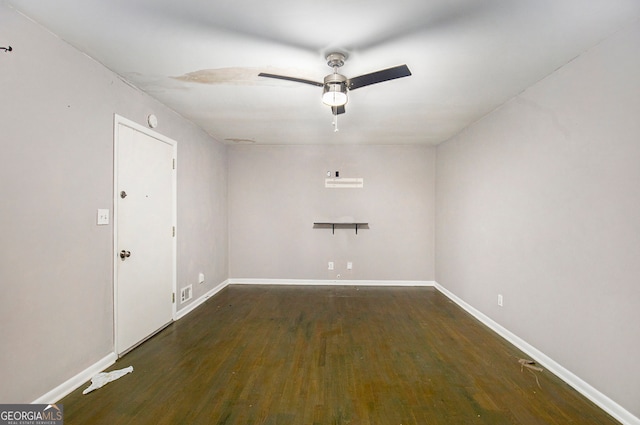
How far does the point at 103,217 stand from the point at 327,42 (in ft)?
7.43

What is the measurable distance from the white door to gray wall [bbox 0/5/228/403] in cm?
12

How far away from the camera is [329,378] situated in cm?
227

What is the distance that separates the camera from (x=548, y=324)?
2.44 m

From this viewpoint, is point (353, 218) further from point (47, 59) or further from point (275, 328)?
point (47, 59)

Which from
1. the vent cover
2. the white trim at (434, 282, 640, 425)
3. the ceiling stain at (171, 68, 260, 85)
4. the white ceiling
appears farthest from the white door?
the white trim at (434, 282, 640, 425)

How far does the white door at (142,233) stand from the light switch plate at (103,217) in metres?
0.10

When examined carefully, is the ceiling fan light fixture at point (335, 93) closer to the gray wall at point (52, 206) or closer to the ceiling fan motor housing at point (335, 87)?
the ceiling fan motor housing at point (335, 87)

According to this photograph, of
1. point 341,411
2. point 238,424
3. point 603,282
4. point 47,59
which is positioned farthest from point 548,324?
point 47,59

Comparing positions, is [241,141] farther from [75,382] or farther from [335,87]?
[75,382]

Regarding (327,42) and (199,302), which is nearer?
(327,42)

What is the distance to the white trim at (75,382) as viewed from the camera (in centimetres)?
190

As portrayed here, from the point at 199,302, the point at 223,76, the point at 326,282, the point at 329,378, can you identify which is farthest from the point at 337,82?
the point at 326,282

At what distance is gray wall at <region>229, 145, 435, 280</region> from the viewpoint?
5121mm

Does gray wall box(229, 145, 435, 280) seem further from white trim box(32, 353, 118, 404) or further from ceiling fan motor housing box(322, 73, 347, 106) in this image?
ceiling fan motor housing box(322, 73, 347, 106)
